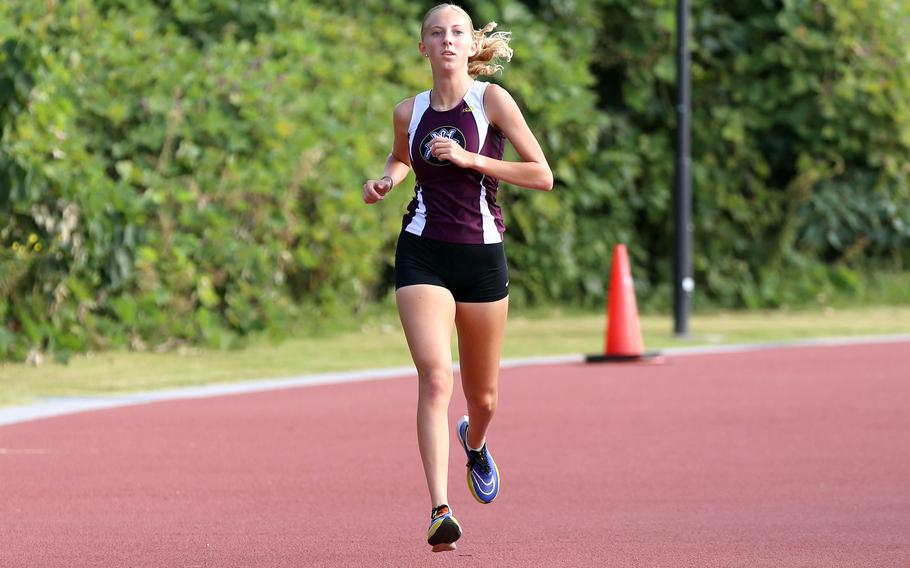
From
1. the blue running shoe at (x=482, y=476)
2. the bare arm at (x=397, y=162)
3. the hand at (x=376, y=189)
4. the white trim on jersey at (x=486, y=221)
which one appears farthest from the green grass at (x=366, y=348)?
the white trim on jersey at (x=486, y=221)

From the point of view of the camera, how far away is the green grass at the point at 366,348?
44.5 feet

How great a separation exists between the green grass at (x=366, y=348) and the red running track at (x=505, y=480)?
1259 millimetres

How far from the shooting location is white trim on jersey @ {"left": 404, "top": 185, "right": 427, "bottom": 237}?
6.72 metres

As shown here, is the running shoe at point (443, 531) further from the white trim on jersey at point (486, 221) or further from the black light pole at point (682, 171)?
the black light pole at point (682, 171)

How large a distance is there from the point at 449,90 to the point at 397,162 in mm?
551

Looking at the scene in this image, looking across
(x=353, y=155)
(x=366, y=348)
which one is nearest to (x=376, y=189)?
(x=353, y=155)

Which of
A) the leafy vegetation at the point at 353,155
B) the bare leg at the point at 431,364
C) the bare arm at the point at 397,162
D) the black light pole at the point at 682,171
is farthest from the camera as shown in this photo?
the black light pole at the point at 682,171

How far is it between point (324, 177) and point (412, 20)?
509 centimetres

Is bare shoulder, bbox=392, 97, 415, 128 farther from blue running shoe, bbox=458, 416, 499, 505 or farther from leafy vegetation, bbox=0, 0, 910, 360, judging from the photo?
leafy vegetation, bbox=0, 0, 910, 360

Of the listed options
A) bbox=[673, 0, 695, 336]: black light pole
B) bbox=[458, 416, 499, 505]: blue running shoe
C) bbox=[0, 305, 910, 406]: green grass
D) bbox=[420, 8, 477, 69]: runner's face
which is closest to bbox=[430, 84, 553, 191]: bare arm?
bbox=[420, 8, 477, 69]: runner's face

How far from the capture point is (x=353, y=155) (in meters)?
17.1

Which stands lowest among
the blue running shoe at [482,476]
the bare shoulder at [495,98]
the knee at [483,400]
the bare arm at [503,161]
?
the blue running shoe at [482,476]

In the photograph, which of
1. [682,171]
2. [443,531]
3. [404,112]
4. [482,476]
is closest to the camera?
[443,531]

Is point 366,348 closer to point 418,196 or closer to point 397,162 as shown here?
point 397,162
